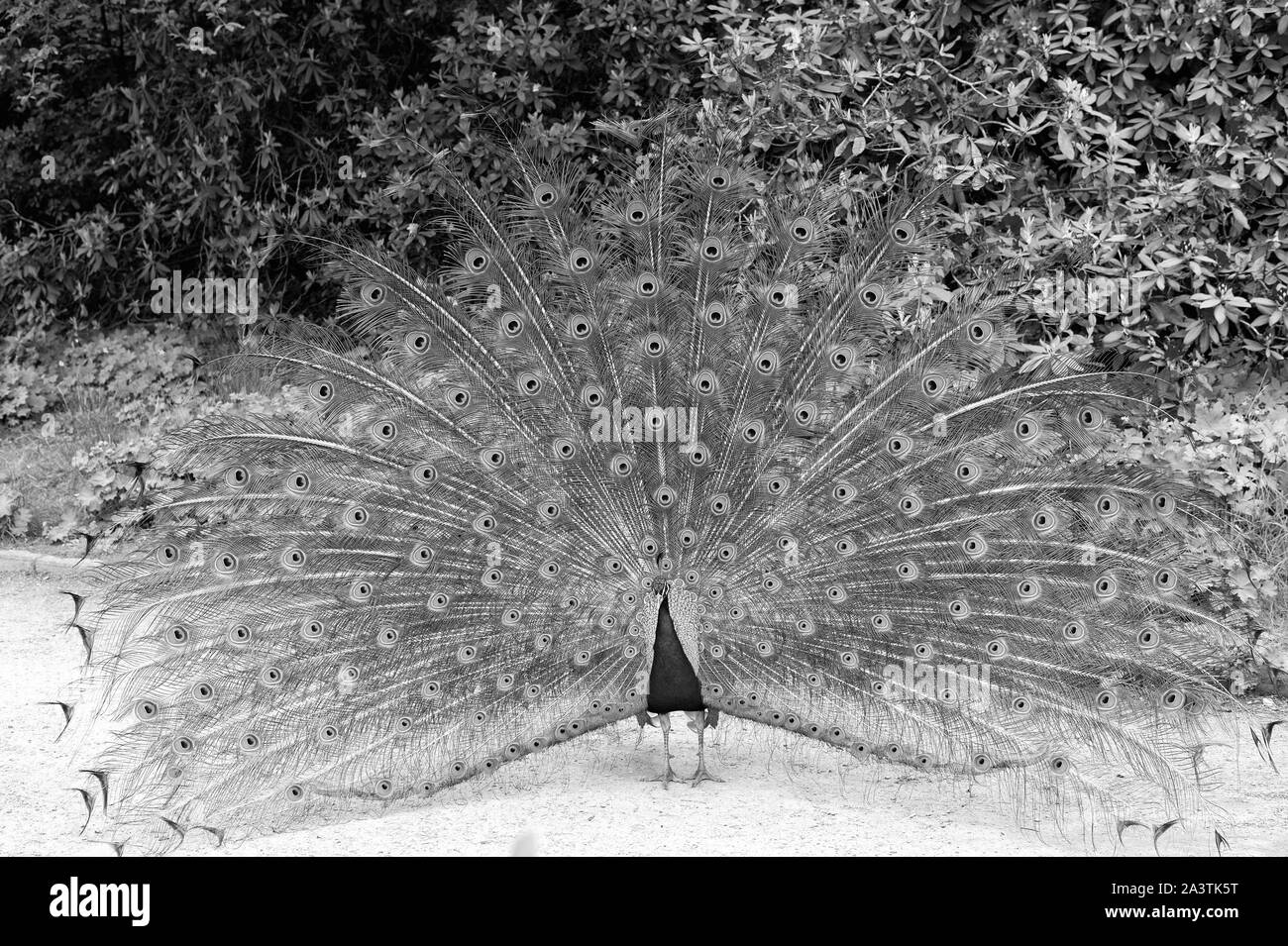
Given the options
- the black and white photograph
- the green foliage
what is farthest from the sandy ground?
the green foliage

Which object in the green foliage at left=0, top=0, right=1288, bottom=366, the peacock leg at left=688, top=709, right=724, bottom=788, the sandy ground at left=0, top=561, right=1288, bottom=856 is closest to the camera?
the sandy ground at left=0, top=561, right=1288, bottom=856

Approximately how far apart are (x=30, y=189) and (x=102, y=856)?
8869 mm

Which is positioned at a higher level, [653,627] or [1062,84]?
[1062,84]

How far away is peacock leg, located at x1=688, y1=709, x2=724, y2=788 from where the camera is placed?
5.14 metres

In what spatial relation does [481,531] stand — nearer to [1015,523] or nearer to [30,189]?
[1015,523]

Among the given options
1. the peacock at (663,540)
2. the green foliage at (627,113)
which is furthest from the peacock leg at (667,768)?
the green foliage at (627,113)

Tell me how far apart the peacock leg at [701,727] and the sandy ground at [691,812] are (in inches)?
2.4

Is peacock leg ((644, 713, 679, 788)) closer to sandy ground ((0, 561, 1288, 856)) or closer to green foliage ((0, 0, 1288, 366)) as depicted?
sandy ground ((0, 561, 1288, 856))

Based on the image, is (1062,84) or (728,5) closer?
(1062,84)

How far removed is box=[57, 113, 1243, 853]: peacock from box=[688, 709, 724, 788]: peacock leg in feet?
0.09

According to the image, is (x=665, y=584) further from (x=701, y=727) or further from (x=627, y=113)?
(x=627, y=113)

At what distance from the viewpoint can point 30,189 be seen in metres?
11.9

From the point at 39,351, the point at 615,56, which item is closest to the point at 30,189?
the point at 39,351

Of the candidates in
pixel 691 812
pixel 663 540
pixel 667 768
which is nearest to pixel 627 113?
pixel 663 540
